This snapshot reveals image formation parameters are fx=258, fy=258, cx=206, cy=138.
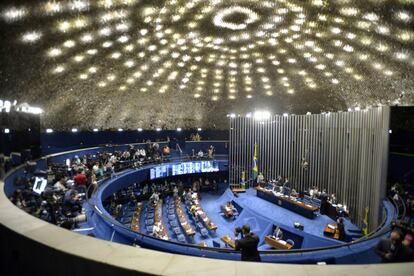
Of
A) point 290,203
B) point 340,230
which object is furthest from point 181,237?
point 340,230

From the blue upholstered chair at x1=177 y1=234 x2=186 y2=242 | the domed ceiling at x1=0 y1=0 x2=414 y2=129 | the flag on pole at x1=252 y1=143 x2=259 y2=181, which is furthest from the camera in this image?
the flag on pole at x1=252 y1=143 x2=259 y2=181

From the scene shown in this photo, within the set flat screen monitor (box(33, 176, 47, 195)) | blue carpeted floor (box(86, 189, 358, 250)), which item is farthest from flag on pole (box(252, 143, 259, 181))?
flat screen monitor (box(33, 176, 47, 195))

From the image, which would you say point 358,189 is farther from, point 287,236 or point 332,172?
point 287,236

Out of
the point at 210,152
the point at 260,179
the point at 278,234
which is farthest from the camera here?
the point at 210,152

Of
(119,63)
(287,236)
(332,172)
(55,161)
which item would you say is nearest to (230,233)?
(287,236)

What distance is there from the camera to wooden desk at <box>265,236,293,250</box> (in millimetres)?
11264

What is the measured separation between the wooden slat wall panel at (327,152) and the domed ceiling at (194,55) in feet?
8.98

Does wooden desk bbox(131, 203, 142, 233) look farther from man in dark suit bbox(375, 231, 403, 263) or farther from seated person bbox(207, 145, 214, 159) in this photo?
man in dark suit bbox(375, 231, 403, 263)

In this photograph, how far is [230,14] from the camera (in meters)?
10.9

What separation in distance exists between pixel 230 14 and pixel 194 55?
5.39m

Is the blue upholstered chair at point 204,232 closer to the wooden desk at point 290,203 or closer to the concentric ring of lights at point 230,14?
the wooden desk at point 290,203

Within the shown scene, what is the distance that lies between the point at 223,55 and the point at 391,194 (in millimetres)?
11795

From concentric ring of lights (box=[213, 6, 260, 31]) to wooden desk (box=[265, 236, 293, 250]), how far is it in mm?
9890

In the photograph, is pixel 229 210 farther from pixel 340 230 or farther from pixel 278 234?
pixel 340 230
